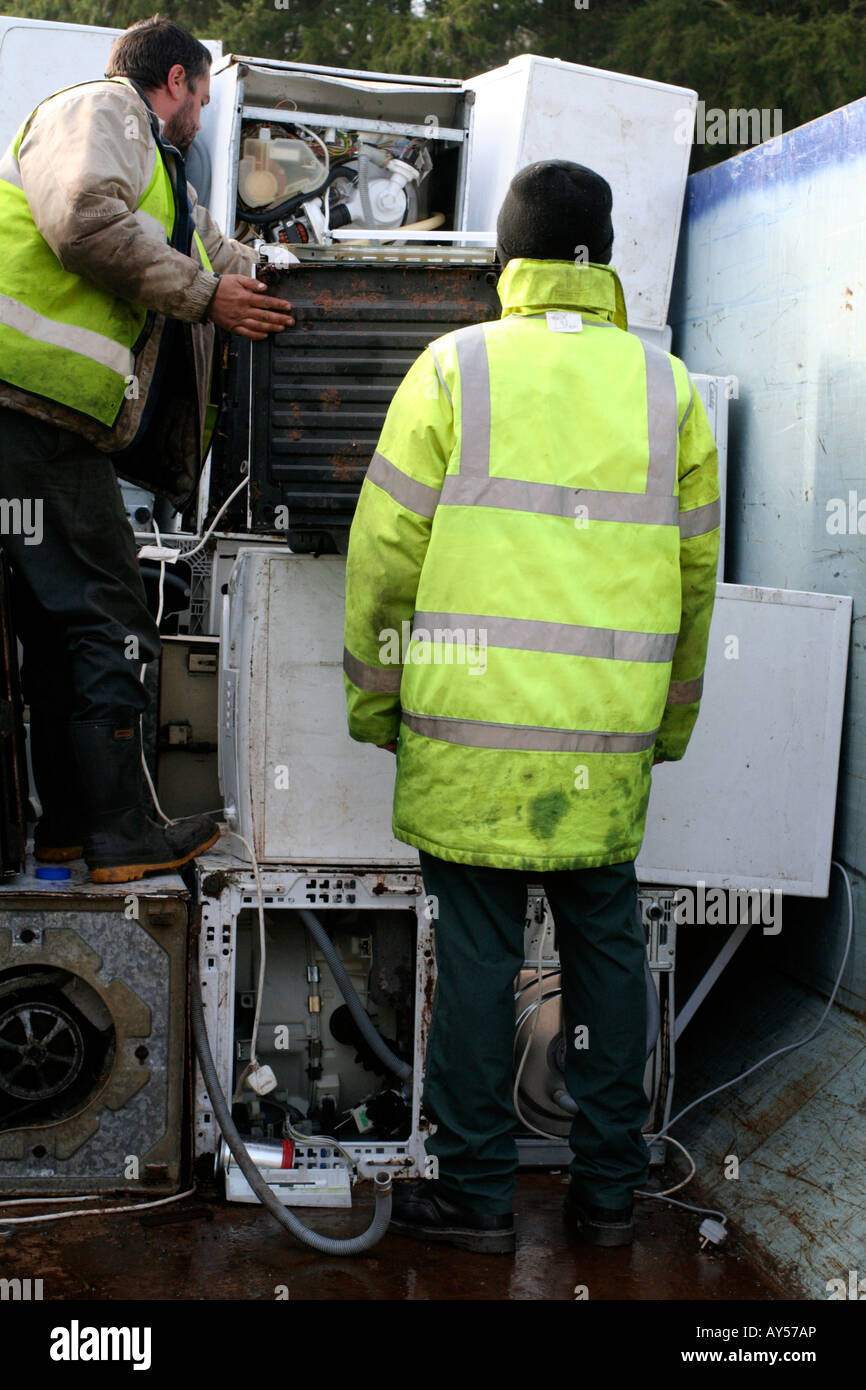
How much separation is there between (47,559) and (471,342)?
0.95 metres

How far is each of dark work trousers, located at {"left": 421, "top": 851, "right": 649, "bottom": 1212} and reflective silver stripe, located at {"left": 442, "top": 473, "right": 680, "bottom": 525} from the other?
604mm

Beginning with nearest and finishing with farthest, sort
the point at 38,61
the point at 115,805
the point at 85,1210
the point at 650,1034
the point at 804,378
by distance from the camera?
the point at 85,1210
the point at 115,805
the point at 650,1034
the point at 804,378
the point at 38,61

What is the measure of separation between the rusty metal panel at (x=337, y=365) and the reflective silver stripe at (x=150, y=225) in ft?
0.79

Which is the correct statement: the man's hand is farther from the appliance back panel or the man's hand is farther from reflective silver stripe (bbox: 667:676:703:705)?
reflective silver stripe (bbox: 667:676:703:705)

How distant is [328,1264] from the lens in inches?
88.4

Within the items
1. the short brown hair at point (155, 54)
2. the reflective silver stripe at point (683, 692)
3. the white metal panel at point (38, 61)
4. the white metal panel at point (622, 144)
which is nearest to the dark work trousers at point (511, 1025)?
the reflective silver stripe at point (683, 692)

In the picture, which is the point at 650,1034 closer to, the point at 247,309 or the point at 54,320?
the point at 247,309

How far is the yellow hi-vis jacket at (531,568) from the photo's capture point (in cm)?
216

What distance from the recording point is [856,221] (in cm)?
315

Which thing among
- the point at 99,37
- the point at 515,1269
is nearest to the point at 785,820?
the point at 515,1269

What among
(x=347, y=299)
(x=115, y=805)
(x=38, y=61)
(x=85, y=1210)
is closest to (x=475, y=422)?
(x=347, y=299)

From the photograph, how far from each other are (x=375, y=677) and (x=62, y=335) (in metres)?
0.89

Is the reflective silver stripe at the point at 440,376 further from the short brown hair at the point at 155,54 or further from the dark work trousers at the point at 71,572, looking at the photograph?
the short brown hair at the point at 155,54

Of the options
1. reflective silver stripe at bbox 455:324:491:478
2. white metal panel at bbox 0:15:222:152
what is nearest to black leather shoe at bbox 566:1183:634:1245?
reflective silver stripe at bbox 455:324:491:478
